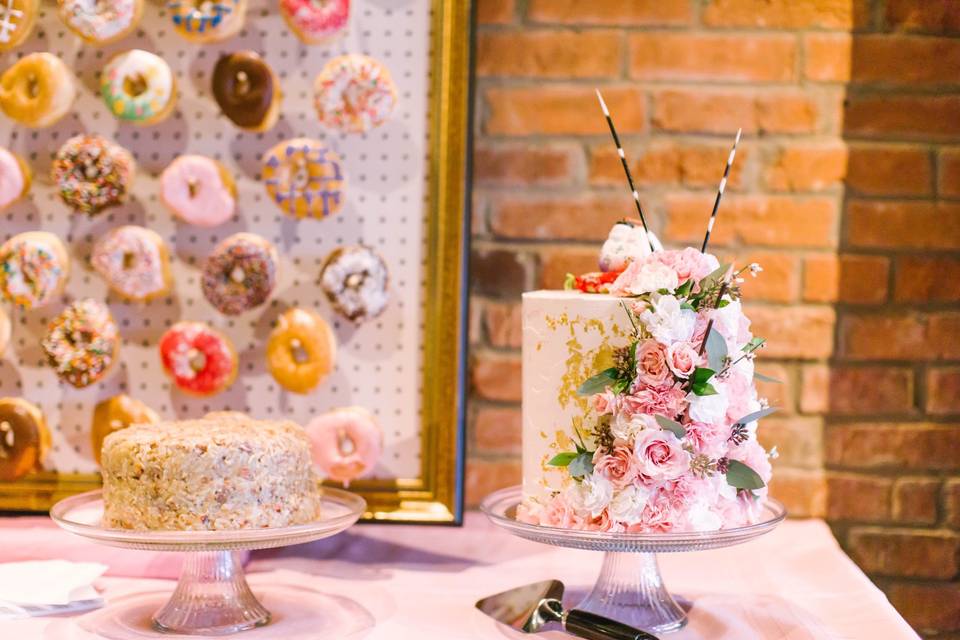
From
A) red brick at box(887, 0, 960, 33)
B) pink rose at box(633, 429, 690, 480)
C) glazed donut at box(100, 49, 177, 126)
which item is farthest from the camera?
red brick at box(887, 0, 960, 33)

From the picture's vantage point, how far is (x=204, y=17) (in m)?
1.34

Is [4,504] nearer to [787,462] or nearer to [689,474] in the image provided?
[689,474]

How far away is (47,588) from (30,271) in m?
0.49

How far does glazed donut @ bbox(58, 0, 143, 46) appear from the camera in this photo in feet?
4.38

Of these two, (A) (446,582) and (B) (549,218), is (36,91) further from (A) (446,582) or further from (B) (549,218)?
(A) (446,582)

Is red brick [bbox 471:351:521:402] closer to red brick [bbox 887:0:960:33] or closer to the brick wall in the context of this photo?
the brick wall

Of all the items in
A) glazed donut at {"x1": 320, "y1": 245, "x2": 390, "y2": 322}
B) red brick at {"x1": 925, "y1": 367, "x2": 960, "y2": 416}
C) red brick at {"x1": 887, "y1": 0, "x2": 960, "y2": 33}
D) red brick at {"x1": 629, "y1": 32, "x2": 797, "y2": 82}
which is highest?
red brick at {"x1": 887, "y1": 0, "x2": 960, "y2": 33}

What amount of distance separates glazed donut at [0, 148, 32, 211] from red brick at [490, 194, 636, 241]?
0.68 meters

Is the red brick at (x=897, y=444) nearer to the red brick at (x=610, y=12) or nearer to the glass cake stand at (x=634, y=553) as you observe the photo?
the glass cake stand at (x=634, y=553)

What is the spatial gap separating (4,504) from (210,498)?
22.6 inches

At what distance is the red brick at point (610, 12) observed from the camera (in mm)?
1458

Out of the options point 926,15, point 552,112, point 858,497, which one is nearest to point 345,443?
point 552,112

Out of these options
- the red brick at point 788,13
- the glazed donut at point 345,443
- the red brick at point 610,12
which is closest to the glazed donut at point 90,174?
the glazed donut at point 345,443

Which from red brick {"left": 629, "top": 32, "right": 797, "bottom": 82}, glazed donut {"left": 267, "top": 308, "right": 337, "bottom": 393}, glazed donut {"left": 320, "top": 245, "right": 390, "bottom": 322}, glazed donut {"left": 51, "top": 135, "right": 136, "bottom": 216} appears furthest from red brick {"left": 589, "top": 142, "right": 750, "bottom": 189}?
glazed donut {"left": 51, "top": 135, "right": 136, "bottom": 216}
